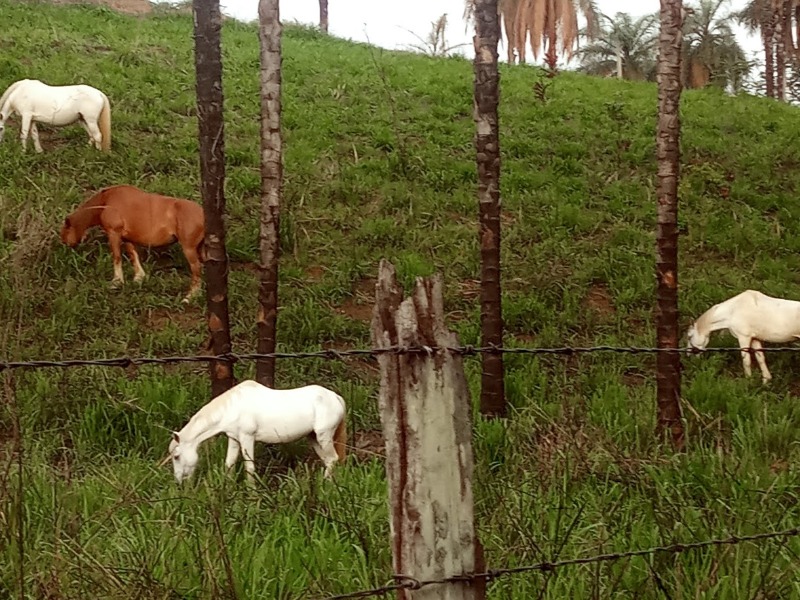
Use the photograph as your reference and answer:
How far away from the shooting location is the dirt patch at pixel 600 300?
973 cm

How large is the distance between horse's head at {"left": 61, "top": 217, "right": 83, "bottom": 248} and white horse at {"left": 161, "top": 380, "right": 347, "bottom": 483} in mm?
4438

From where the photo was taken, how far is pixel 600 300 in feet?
33.0

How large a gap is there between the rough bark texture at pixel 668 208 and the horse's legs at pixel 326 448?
2.33 meters

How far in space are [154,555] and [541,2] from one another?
27.3 m

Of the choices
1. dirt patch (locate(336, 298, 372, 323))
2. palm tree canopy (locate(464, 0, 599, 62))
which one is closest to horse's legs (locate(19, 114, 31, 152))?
dirt patch (locate(336, 298, 372, 323))

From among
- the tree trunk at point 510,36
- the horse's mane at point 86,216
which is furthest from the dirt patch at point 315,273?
the tree trunk at point 510,36

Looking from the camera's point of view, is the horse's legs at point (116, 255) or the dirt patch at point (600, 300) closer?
the horse's legs at point (116, 255)

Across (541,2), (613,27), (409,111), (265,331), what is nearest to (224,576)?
(265,331)

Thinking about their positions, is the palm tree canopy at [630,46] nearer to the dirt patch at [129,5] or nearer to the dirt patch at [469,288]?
the dirt patch at [129,5]

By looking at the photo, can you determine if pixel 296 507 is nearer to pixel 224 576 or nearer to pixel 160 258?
pixel 224 576

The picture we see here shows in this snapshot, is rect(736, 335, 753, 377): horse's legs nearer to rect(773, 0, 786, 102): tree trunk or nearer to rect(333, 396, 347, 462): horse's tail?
rect(333, 396, 347, 462): horse's tail

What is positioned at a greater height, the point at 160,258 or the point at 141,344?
the point at 160,258

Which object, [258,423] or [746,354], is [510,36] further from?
[258,423]

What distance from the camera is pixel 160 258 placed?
10125 mm
